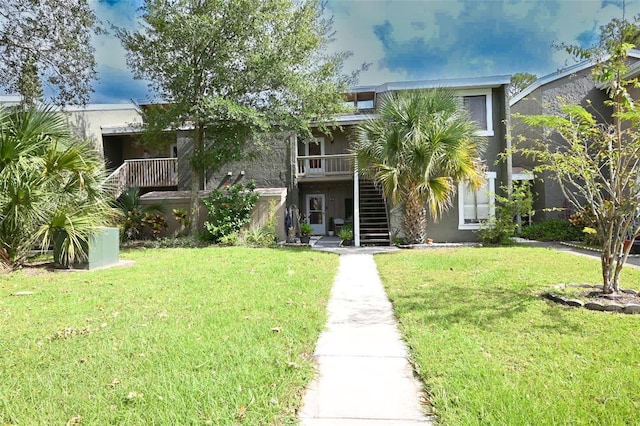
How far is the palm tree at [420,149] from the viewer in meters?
11.7

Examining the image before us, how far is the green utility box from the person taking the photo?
352 inches

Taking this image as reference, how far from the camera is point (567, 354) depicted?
3611 mm

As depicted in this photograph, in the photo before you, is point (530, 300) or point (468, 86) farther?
point (468, 86)

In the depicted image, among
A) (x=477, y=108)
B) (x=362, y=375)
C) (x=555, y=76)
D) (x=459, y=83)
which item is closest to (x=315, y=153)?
(x=459, y=83)

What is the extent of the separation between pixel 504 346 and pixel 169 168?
18234 millimetres

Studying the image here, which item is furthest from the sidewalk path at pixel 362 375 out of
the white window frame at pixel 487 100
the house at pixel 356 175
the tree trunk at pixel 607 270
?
the white window frame at pixel 487 100

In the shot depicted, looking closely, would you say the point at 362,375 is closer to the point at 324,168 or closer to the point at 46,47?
the point at 324,168

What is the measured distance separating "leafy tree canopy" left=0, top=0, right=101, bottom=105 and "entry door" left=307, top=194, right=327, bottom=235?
11.0 m

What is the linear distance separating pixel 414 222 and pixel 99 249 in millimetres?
9406

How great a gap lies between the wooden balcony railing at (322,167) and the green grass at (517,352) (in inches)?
431

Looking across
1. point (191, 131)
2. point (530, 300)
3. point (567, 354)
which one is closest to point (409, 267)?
point (530, 300)

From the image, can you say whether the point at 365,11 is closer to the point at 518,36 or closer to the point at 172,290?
the point at 518,36

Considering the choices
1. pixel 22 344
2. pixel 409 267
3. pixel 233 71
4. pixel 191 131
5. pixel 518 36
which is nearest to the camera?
pixel 22 344

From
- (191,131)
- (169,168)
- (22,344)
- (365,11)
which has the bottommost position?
(22,344)
